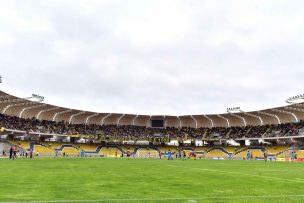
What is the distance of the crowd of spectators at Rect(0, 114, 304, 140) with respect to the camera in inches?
2977

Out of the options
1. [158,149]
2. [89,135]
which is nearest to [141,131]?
[158,149]

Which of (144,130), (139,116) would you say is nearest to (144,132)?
(144,130)

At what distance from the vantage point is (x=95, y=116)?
325ft

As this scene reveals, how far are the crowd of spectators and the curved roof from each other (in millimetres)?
2665

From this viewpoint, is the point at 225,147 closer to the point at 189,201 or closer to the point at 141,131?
the point at 141,131

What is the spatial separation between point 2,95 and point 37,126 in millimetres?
14901

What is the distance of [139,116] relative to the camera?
102 m

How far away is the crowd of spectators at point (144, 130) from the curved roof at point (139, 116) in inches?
105

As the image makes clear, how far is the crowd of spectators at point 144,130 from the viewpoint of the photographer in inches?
2977

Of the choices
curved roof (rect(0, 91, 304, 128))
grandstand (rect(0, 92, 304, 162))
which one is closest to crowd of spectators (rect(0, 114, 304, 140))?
grandstand (rect(0, 92, 304, 162))

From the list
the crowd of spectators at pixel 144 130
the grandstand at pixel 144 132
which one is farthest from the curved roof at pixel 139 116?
the crowd of spectators at pixel 144 130

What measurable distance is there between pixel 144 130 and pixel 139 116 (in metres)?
4.82

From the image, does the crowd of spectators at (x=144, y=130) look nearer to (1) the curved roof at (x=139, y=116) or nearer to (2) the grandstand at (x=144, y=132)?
(2) the grandstand at (x=144, y=132)

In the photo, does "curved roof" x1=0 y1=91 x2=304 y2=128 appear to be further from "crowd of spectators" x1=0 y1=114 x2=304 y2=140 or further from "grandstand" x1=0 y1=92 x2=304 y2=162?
"crowd of spectators" x1=0 y1=114 x2=304 y2=140
